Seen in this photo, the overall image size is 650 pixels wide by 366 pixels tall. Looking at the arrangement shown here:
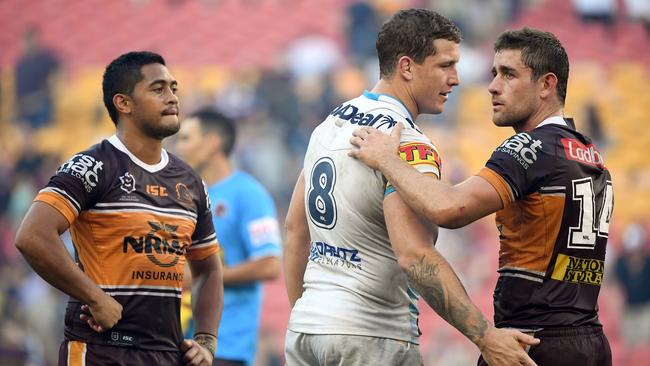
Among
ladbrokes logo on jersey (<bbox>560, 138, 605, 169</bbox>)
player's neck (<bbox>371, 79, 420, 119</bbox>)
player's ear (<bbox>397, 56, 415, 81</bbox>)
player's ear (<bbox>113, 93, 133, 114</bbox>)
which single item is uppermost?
player's ear (<bbox>113, 93, 133, 114</bbox>)

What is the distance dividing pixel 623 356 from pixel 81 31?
10.2 metres

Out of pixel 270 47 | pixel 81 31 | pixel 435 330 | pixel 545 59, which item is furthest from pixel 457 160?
pixel 545 59

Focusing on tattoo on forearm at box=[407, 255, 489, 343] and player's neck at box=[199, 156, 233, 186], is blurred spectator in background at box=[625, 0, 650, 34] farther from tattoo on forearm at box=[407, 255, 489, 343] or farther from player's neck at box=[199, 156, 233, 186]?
tattoo on forearm at box=[407, 255, 489, 343]

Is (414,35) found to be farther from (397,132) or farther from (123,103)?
(123,103)

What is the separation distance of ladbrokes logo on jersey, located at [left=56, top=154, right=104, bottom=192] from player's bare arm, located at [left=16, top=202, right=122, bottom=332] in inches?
8.1

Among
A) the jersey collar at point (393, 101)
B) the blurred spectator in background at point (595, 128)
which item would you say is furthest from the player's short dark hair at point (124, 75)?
the blurred spectator in background at point (595, 128)

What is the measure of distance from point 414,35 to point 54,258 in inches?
78.1

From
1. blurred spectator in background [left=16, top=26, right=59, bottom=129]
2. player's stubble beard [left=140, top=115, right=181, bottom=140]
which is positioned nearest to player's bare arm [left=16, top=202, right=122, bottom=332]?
player's stubble beard [left=140, top=115, right=181, bottom=140]

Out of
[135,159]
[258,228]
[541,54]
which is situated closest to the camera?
[541,54]

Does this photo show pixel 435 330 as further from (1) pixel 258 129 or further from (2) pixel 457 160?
(1) pixel 258 129

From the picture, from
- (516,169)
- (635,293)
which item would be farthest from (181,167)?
(635,293)

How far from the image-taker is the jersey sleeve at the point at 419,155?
4.04 m

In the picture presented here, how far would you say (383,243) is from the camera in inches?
164

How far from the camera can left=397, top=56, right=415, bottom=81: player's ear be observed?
4367 millimetres
